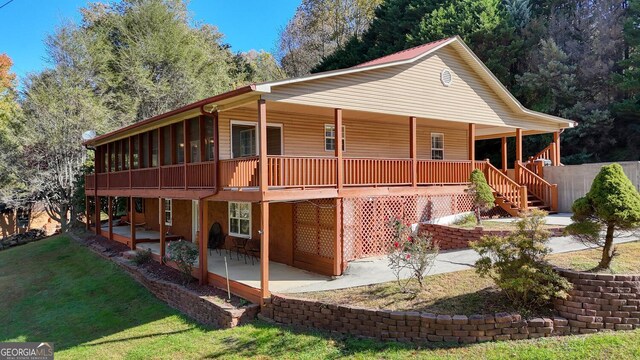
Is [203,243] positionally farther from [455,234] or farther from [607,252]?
[607,252]

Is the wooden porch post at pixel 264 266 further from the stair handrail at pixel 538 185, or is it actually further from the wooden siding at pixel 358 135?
the stair handrail at pixel 538 185

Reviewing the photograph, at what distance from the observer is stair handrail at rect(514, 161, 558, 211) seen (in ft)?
50.9

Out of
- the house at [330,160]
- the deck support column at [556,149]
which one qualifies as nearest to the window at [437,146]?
the house at [330,160]

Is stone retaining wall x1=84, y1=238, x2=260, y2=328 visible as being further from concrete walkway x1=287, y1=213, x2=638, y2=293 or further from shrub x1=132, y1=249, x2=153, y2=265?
concrete walkway x1=287, y1=213, x2=638, y2=293

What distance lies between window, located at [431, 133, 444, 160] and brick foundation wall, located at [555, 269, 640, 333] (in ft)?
35.1

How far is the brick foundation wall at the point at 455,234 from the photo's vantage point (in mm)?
11147

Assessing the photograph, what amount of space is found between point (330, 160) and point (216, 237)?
666 centimetres

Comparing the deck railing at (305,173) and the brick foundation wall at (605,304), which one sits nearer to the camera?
the brick foundation wall at (605,304)

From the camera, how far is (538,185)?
16.1 m

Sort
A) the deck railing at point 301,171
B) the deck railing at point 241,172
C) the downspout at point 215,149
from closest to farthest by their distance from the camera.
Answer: the deck railing at point 301,171 → the deck railing at point 241,172 → the downspout at point 215,149

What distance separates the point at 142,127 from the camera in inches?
598

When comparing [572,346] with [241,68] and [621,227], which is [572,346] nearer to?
[621,227]

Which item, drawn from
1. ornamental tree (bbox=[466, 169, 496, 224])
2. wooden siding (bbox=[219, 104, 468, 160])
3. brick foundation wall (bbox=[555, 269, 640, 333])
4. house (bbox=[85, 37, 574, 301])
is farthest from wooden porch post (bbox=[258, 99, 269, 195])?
ornamental tree (bbox=[466, 169, 496, 224])

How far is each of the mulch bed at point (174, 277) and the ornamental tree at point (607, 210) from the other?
7.04 m
